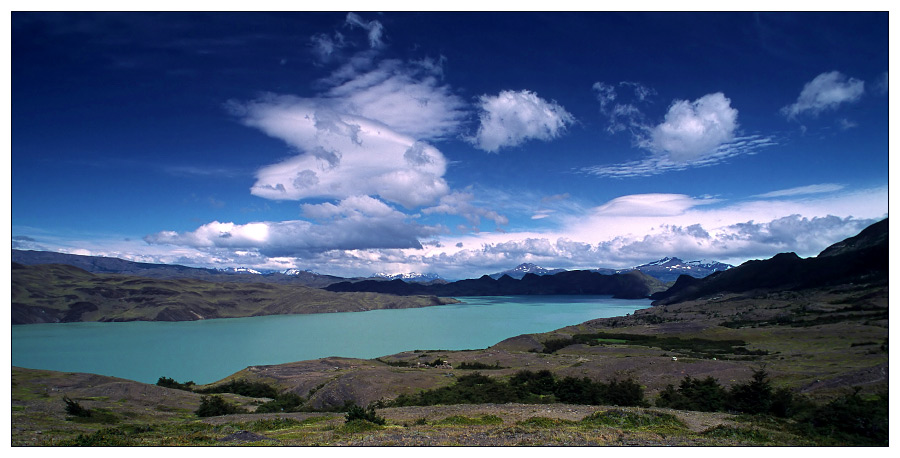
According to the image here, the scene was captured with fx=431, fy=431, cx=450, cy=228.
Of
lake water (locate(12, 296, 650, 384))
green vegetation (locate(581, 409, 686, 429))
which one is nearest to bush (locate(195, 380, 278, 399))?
lake water (locate(12, 296, 650, 384))

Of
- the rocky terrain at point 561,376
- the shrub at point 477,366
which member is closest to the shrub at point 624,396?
the rocky terrain at point 561,376

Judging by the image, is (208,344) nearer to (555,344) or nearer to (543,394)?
(555,344)

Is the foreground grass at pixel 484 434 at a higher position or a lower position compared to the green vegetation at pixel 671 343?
higher

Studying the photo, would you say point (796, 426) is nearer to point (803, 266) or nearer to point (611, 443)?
point (611, 443)

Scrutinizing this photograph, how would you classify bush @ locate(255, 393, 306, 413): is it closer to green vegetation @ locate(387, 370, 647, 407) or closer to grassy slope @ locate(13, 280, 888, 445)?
grassy slope @ locate(13, 280, 888, 445)

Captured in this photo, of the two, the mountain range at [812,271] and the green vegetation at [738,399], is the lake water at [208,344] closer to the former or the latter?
the mountain range at [812,271]
